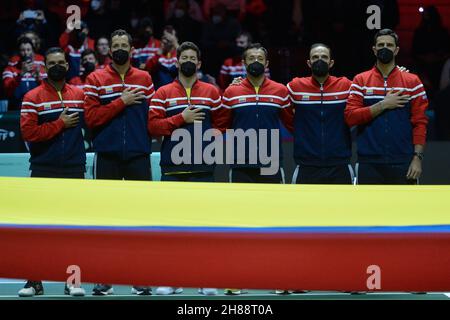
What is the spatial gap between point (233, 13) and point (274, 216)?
7.62 meters

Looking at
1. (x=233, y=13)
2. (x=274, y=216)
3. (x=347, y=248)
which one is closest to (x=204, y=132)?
(x=274, y=216)

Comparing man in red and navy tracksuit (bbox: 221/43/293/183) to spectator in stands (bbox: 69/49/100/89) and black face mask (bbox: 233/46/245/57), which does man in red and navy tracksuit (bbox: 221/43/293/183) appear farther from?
black face mask (bbox: 233/46/245/57)

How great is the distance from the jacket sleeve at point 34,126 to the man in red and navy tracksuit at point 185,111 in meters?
0.75

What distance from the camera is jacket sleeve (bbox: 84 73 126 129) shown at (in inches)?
346

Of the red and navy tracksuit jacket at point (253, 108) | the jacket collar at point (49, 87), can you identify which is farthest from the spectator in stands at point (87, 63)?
the red and navy tracksuit jacket at point (253, 108)

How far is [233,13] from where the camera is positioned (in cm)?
1470

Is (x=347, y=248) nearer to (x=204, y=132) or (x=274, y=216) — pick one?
(x=274, y=216)

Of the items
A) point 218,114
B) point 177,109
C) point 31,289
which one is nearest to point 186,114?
point 177,109

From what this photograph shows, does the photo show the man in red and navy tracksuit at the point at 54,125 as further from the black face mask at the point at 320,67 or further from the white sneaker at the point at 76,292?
the black face mask at the point at 320,67

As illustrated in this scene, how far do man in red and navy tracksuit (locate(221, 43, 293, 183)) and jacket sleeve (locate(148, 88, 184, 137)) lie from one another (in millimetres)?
454

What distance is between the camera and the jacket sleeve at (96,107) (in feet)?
28.9

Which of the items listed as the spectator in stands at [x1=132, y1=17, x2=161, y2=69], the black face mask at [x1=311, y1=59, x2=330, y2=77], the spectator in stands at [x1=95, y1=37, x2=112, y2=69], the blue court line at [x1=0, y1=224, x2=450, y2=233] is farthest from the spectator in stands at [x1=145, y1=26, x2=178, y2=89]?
the blue court line at [x1=0, y1=224, x2=450, y2=233]

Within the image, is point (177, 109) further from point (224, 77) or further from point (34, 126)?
point (224, 77)
